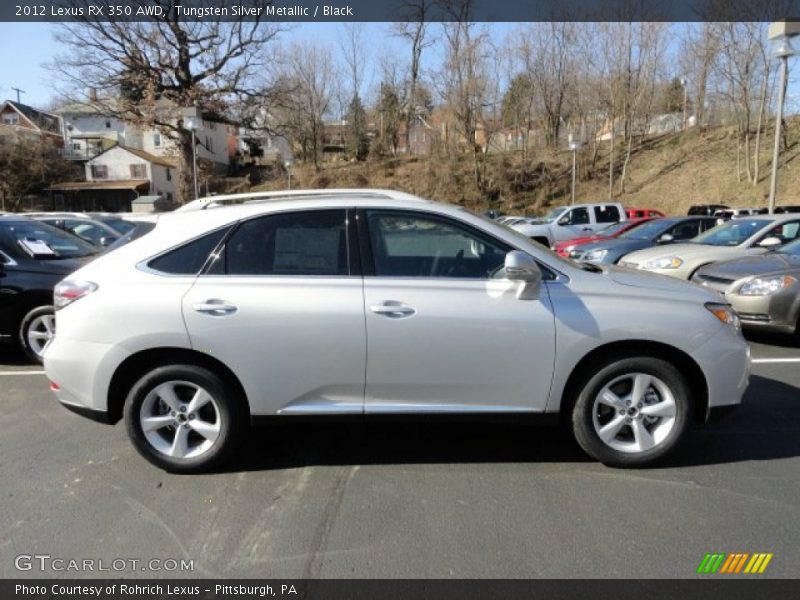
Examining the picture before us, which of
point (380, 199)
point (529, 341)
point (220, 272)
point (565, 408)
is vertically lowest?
point (565, 408)

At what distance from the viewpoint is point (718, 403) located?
3.43m

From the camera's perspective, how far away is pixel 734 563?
2.63 m

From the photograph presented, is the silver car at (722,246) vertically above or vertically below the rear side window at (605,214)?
below

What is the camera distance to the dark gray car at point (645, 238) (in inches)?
446

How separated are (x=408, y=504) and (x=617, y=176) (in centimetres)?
3494

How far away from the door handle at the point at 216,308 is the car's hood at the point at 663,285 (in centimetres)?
237

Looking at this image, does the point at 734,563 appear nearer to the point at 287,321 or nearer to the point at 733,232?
the point at 287,321

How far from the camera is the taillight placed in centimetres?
344

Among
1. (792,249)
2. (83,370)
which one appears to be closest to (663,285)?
(83,370)

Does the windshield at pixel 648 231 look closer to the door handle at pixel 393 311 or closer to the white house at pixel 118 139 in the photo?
the door handle at pixel 393 311

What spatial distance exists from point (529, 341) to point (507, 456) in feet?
3.03

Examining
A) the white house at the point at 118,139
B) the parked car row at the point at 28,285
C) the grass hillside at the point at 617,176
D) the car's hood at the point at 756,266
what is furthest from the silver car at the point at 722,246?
the white house at the point at 118,139
